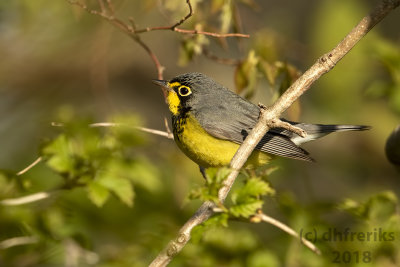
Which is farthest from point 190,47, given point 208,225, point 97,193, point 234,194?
point 208,225

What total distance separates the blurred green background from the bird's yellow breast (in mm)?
300

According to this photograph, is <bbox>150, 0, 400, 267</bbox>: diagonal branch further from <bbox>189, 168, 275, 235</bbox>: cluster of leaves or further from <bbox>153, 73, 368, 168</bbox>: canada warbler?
<bbox>153, 73, 368, 168</bbox>: canada warbler

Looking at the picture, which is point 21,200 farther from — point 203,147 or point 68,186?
point 203,147

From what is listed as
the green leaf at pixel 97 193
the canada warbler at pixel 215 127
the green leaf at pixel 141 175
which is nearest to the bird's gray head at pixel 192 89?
the canada warbler at pixel 215 127

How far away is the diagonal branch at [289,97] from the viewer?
333cm

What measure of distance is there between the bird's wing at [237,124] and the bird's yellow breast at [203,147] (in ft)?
0.19

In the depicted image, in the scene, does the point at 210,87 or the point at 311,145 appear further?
the point at 311,145

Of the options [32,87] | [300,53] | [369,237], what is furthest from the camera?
[32,87]

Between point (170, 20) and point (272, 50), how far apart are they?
5.22 ft

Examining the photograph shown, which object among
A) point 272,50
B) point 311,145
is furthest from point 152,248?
point 311,145

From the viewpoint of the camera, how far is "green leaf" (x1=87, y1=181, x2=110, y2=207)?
4057 millimetres

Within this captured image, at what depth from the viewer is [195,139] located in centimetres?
503

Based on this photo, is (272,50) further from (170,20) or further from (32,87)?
(32,87)

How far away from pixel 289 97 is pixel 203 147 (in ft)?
5.36
